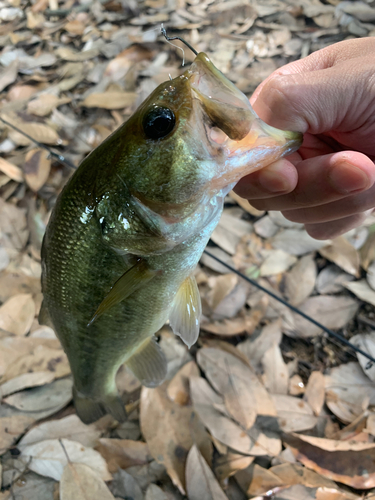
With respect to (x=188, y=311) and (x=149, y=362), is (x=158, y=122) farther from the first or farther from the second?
(x=149, y=362)

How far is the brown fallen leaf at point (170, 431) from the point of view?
2.85ft

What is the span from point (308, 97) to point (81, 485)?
3.27 ft

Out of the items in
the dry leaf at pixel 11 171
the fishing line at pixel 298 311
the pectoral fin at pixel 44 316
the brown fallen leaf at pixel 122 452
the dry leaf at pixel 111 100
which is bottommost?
the brown fallen leaf at pixel 122 452

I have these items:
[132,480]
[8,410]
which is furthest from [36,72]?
[132,480]

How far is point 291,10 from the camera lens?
1858mm

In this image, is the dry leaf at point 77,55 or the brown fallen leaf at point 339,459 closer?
the brown fallen leaf at point 339,459

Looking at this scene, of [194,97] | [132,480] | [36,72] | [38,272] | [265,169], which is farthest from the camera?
[36,72]

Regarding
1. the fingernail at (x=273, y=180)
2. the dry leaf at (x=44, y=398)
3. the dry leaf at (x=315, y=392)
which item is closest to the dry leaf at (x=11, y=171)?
the dry leaf at (x=44, y=398)

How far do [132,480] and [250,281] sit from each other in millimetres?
659

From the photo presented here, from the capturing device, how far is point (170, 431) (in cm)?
91

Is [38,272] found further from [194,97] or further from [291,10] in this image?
[291,10]

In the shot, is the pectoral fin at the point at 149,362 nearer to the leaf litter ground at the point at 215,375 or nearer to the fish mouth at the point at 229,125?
the leaf litter ground at the point at 215,375

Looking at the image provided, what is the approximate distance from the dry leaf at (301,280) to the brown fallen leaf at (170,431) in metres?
0.50

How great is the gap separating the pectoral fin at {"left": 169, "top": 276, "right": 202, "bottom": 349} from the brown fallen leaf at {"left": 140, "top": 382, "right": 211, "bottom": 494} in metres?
0.42
